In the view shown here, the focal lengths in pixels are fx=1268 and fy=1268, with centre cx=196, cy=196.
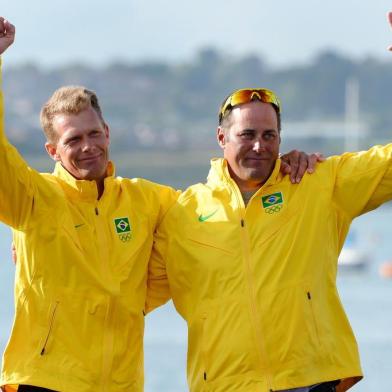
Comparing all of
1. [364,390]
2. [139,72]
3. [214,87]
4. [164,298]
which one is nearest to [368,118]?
[214,87]

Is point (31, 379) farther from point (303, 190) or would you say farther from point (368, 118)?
point (368, 118)

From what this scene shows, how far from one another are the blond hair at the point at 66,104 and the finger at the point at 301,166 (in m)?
0.95

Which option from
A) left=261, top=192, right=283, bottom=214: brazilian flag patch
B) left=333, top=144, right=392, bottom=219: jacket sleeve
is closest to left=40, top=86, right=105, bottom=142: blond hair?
left=261, top=192, right=283, bottom=214: brazilian flag patch

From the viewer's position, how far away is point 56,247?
5.81m

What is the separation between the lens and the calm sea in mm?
17031

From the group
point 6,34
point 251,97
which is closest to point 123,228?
point 251,97

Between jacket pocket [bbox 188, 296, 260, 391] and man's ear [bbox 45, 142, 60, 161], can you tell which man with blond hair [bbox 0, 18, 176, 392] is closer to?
man's ear [bbox 45, 142, 60, 161]

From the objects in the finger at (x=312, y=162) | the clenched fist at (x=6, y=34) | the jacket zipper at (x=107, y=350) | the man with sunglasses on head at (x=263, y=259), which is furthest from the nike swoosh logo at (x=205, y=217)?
the clenched fist at (x=6, y=34)

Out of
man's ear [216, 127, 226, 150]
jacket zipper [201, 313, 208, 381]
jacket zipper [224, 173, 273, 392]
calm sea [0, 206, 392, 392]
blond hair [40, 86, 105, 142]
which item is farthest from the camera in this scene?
calm sea [0, 206, 392, 392]

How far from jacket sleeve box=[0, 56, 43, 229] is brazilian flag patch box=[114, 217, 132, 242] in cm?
43

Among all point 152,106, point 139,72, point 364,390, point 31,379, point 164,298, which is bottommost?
point 31,379

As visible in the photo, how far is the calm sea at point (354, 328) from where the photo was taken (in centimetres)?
1703

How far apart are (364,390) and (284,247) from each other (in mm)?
10261

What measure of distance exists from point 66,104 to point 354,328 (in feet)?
56.7
